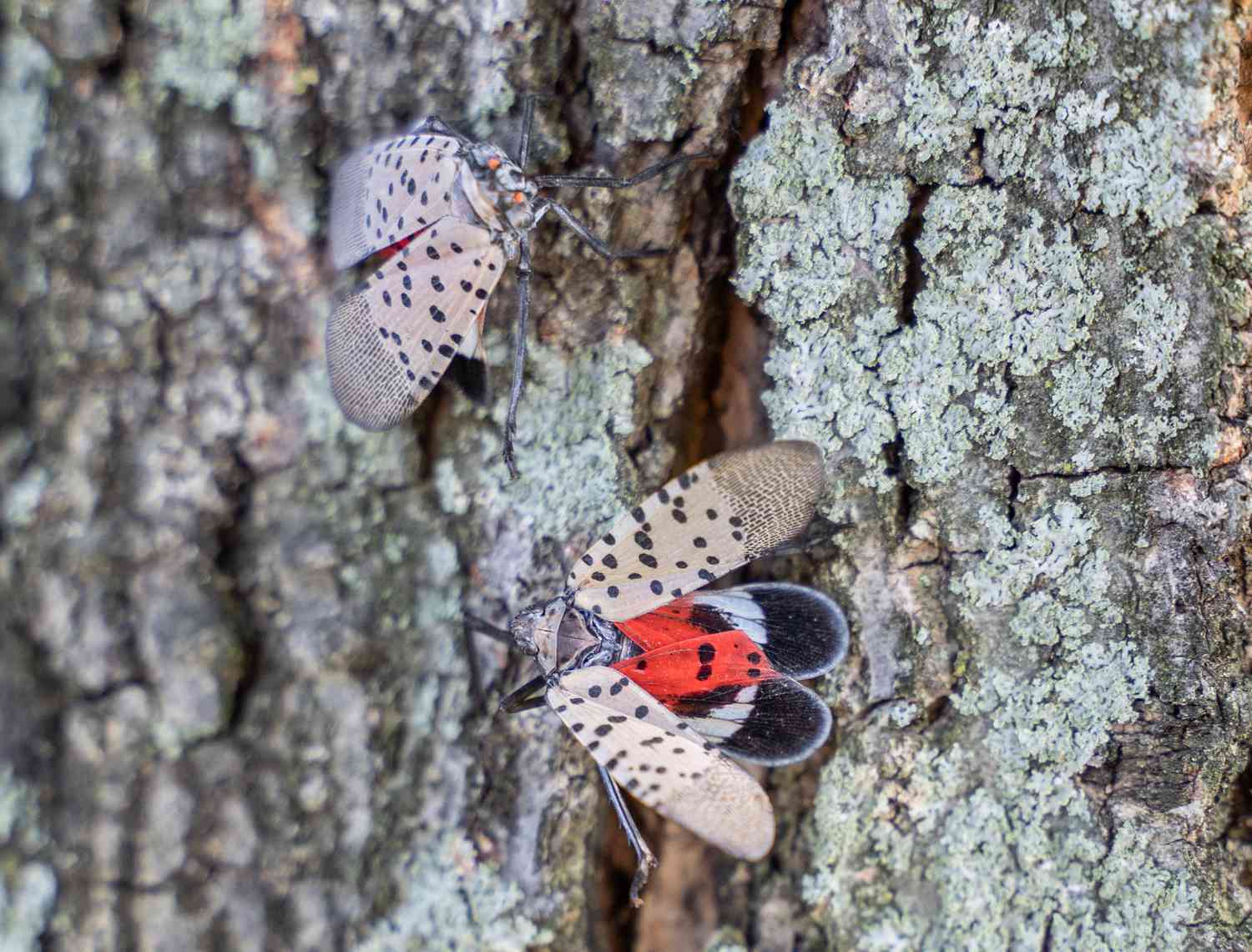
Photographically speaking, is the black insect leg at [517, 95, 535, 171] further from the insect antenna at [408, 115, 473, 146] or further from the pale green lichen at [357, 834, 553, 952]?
the pale green lichen at [357, 834, 553, 952]

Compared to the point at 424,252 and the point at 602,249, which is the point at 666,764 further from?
the point at 424,252

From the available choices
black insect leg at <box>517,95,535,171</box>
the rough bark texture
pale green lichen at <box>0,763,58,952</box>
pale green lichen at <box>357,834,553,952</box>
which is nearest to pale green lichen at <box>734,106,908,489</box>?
the rough bark texture

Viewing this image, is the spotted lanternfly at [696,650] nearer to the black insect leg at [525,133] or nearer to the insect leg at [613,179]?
the insect leg at [613,179]

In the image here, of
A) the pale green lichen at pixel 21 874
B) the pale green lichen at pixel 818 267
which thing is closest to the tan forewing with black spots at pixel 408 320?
the pale green lichen at pixel 818 267

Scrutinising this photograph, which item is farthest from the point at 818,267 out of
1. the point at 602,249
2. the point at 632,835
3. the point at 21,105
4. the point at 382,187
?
the point at 21,105

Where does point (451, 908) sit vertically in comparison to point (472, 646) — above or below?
below
